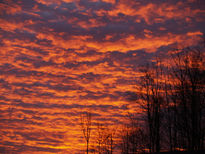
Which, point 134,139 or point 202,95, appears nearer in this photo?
point 202,95

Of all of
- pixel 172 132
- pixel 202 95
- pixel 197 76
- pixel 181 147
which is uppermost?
pixel 197 76

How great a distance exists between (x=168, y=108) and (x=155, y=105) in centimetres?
202

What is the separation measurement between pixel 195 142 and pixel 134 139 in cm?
2590

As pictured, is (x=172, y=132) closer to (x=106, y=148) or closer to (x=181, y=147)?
(x=181, y=147)

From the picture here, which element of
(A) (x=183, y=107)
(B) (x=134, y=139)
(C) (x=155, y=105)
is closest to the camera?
(A) (x=183, y=107)

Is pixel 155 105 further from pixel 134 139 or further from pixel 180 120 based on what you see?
pixel 134 139

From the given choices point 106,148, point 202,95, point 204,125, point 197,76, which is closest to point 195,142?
point 204,125

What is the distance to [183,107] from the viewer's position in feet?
102

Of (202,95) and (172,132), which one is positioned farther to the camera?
(172,132)

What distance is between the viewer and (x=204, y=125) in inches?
1233

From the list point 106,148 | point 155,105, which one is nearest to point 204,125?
point 155,105

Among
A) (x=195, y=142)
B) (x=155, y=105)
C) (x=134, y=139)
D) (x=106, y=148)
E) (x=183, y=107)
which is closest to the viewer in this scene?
(x=195, y=142)

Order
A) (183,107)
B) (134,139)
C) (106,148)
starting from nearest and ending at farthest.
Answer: (183,107) < (134,139) < (106,148)

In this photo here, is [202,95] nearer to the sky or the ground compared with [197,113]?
nearer to the sky
